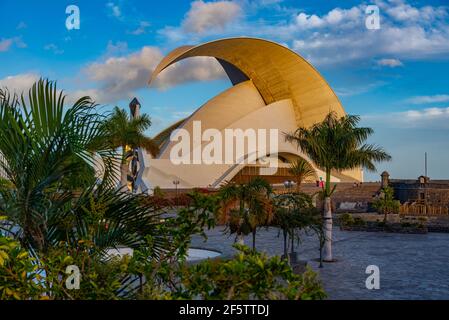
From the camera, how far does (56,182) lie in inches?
137

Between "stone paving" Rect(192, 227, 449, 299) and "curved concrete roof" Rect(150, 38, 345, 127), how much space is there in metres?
22.5

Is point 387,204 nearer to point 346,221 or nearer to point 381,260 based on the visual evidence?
point 346,221

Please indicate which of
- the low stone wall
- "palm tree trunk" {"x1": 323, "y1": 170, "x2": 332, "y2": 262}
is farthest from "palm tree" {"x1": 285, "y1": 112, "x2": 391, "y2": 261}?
the low stone wall

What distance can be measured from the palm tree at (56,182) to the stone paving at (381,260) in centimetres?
536

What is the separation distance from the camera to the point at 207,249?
14039mm

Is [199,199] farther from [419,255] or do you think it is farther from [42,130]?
[419,255]

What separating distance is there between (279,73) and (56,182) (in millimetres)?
39132

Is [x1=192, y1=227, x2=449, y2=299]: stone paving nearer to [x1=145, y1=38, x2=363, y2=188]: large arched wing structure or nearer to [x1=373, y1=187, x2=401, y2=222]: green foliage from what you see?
[x1=373, y1=187, x2=401, y2=222]: green foliage

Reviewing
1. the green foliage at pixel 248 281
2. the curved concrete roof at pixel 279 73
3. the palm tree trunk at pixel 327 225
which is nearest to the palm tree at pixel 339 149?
the palm tree trunk at pixel 327 225

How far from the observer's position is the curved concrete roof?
129 feet

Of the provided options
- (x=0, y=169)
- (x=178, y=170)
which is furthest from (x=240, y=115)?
(x=0, y=169)

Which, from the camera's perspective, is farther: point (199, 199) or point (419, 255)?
point (419, 255)
